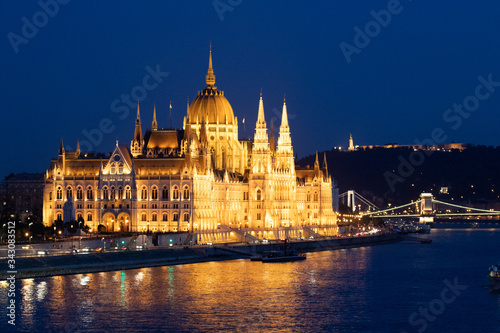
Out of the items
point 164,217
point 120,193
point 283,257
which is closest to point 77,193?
point 120,193

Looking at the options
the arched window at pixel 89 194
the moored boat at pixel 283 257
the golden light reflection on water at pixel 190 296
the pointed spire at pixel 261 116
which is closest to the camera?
the golden light reflection on water at pixel 190 296

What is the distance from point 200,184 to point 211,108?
74.7 feet

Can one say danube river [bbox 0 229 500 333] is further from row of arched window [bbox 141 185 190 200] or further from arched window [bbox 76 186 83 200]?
arched window [bbox 76 186 83 200]

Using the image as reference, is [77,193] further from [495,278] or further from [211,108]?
[495,278]

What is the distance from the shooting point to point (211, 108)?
474ft

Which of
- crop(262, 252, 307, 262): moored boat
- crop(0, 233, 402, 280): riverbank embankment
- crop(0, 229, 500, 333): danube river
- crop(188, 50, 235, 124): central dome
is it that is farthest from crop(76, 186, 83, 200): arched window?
crop(0, 229, 500, 333): danube river

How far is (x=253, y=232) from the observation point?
5364 inches

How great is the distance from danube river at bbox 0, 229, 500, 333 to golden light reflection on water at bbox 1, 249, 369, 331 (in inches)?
2.7

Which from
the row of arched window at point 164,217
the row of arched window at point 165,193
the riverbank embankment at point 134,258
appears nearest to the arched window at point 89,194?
the row of arched window at point 165,193

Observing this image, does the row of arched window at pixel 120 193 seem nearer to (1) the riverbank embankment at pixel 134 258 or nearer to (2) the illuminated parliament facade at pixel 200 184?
(2) the illuminated parliament facade at pixel 200 184

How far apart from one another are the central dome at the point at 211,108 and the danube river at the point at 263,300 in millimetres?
41908

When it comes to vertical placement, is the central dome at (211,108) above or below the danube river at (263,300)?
above

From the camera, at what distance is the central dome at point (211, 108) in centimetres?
14412

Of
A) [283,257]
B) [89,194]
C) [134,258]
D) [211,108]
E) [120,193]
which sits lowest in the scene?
[283,257]
